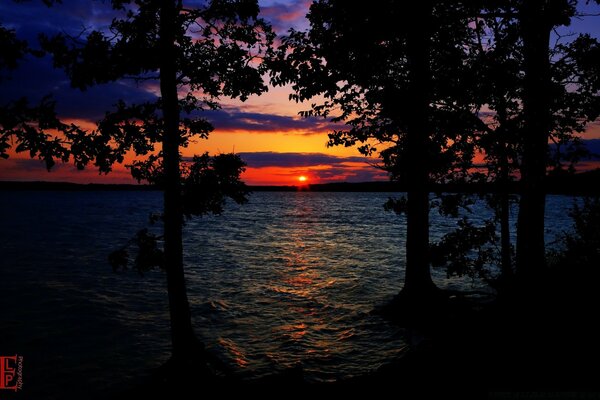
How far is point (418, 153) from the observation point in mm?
15500

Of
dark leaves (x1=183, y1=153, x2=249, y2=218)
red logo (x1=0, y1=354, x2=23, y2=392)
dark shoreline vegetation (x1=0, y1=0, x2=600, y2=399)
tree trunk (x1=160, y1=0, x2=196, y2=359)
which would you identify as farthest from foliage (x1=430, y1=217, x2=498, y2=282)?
red logo (x1=0, y1=354, x2=23, y2=392)

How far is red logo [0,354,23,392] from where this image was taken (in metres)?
12.6

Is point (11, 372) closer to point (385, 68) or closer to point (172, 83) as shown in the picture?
point (172, 83)

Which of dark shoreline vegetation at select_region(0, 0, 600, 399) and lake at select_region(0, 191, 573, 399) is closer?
dark shoreline vegetation at select_region(0, 0, 600, 399)

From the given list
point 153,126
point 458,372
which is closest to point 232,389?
point 458,372

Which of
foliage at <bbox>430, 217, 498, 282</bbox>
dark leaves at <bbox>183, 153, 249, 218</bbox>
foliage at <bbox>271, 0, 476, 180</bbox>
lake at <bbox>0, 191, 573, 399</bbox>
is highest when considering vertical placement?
foliage at <bbox>271, 0, 476, 180</bbox>

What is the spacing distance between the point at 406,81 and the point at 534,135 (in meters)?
6.25

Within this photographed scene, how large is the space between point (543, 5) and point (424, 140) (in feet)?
18.6

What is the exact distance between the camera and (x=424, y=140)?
15.3m

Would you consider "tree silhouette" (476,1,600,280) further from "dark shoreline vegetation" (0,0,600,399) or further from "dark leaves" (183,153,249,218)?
"dark leaves" (183,153,249,218)

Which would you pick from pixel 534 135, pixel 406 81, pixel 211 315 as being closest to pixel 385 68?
pixel 406 81

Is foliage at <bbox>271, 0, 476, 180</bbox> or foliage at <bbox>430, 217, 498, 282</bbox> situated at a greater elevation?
foliage at <bbox>271, 0, 476, 180</bbox>

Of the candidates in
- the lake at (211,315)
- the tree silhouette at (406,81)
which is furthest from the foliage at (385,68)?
the lake at (211,315)

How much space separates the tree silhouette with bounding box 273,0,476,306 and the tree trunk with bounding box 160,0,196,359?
3203mm
